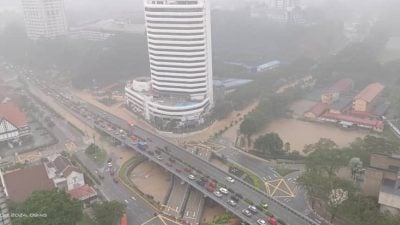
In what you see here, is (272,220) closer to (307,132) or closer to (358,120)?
(307,132)

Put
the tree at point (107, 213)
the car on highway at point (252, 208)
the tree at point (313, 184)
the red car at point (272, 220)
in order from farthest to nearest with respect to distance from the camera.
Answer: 1. the car on highway at point (252, 208)
2. the tree at point (313, 184)
3. the tree at point (107, 213)
4. the red car at point (272, 220)

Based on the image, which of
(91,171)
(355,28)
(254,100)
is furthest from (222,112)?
(355,28)

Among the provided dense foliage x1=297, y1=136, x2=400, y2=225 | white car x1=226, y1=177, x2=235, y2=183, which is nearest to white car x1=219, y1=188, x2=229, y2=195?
white car x1=226, y1=177, x2=235, y2=183

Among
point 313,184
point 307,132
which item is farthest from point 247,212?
point 307,132

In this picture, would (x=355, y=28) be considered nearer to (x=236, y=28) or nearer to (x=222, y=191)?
(x=236, y=28)

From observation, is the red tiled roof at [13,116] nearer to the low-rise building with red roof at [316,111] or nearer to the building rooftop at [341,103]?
the low-rise building with red roof at [316,111]

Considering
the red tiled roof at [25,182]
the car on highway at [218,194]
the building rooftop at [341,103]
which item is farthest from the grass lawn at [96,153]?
the building rooftop at [341,103]

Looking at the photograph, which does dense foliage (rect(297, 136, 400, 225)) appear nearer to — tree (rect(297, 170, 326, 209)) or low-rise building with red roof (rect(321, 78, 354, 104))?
tree (rect(297, 170, 326, 209))

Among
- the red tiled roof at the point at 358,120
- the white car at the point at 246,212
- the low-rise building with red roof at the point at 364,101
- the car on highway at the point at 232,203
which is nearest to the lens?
the white car at the point at 246,212
